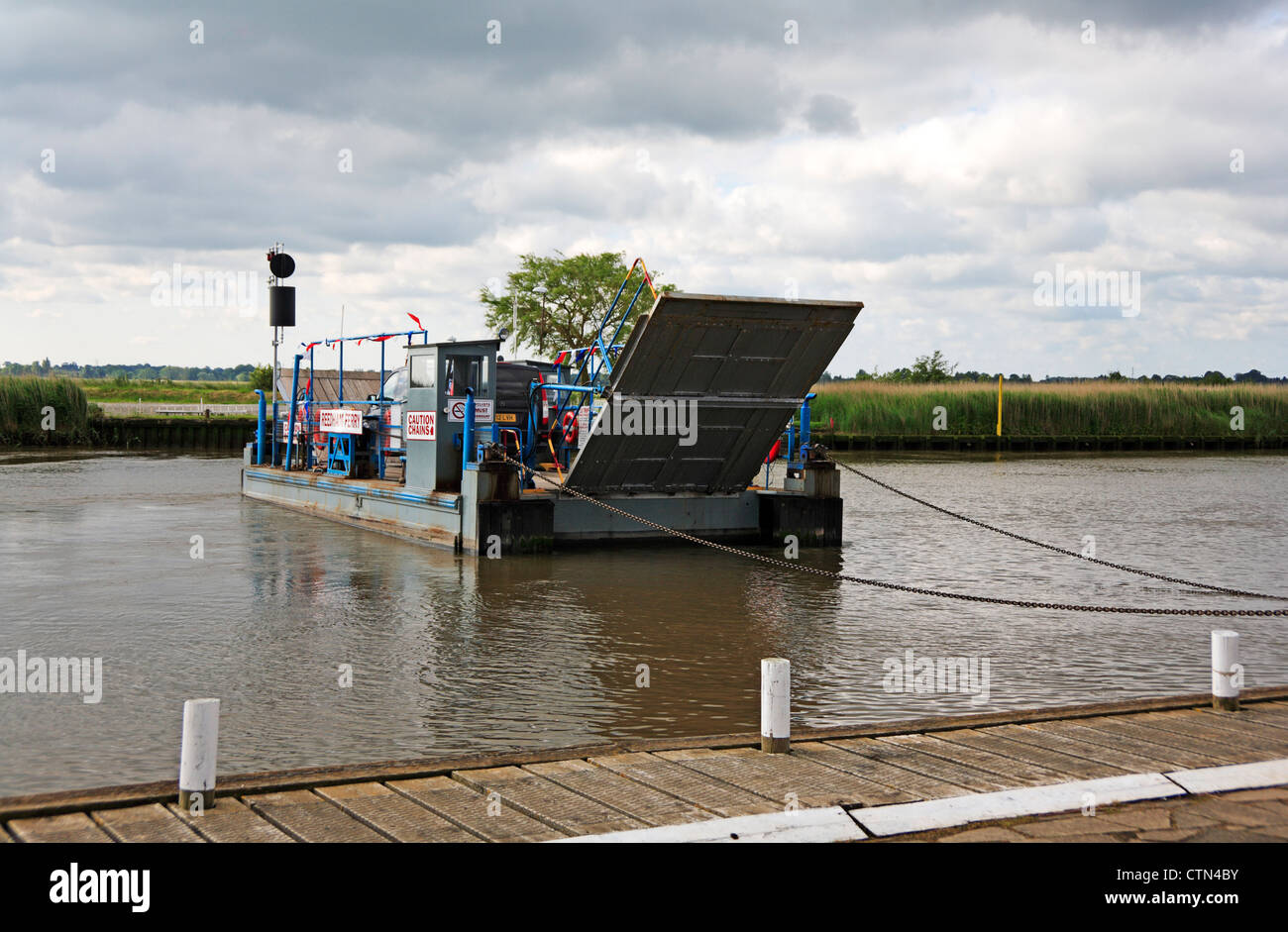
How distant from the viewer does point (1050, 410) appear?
191ft

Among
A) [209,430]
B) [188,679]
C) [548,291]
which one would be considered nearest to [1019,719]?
[188,679]

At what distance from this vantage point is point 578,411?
19516mm

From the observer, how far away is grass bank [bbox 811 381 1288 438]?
184 ft

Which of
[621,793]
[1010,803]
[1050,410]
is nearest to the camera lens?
[1010,803]

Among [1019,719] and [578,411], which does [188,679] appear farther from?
[578,411]

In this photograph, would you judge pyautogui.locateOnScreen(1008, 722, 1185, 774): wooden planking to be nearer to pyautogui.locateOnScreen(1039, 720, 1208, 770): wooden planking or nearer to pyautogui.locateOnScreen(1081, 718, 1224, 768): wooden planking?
pyautogui.locateOnScreen(1039, 720, 1208, 770): wooden planking

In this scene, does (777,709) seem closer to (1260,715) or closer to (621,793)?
(621,793)

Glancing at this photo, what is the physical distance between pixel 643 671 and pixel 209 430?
4470 centimetres

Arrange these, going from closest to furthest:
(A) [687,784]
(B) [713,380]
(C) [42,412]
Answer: (A) [687,784], (B) [713,380], (C) [42,412]

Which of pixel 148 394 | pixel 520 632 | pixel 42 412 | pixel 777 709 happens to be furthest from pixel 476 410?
pixel 148 394

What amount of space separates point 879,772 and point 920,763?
321mm

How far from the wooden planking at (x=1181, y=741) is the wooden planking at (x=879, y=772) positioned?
5.66 feet

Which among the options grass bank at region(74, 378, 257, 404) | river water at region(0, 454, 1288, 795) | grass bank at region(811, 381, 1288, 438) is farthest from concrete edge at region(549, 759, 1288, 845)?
grass bank at region(74, 378, 257, 404)

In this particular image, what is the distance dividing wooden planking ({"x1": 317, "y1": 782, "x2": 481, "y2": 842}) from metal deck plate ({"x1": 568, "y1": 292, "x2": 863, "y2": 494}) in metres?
10.5
